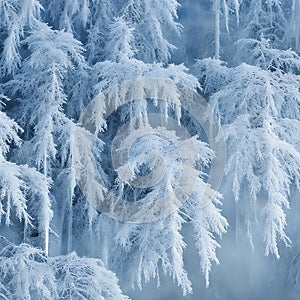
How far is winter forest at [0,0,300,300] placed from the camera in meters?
6.12

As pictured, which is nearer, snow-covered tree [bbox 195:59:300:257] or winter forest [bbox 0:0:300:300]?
winter forest [bbox 0:0:300:300]

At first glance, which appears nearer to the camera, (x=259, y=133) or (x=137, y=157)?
(x=137, y=157)

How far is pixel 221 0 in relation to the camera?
841 centimetres

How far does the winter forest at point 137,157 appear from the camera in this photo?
241 inches

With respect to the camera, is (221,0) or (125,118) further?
(221,0)

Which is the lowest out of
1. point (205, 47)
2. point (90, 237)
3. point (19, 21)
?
point (90, 237)

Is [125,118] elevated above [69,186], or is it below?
above

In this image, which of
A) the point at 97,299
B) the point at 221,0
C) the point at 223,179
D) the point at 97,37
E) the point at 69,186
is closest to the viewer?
the point at 97,299

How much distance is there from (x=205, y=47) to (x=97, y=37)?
6.70 feet

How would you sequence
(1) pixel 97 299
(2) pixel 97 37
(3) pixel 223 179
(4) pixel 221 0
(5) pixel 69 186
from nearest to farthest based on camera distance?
(1) pixel 97 299, (5) pixel 69 186, (3) pixel 223 179, (2) pixel 97 37, (4) pixel 221 0

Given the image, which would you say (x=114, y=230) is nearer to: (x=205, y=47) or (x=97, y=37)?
(x=97, y=37)

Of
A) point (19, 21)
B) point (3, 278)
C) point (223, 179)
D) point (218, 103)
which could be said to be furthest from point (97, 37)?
point (3, 278)

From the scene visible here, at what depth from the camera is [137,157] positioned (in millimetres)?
6172

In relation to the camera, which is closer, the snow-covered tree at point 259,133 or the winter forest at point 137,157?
the winter forest at point 137,157
